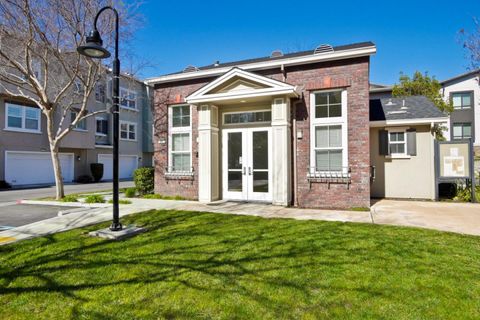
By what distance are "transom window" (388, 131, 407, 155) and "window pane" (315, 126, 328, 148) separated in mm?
3415

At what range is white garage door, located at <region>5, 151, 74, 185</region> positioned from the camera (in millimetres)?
19469

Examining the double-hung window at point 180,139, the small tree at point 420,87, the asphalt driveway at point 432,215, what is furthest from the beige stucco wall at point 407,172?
the small tree at point 420,87

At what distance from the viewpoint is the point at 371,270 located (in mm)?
4031

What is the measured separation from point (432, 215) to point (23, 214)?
1168 cm

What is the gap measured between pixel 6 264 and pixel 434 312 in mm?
5715

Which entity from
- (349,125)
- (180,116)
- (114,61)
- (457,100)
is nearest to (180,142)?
(180,116)

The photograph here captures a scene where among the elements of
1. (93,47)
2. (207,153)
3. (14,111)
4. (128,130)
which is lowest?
(207,153)

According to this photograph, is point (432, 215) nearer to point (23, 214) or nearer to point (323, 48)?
point (323, 48)

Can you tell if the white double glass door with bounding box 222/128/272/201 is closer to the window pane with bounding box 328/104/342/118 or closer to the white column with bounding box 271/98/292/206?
the white column with bounding box 271/98/292/206

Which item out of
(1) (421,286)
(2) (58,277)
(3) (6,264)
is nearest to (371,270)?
(1) (421,286)

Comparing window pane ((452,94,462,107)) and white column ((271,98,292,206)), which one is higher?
window pane ((452,94,462,107))

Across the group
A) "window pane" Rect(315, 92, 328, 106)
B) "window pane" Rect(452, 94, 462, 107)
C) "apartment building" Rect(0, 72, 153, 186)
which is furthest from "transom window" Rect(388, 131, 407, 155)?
"window pane" Rect(452, 94, 462, 107)

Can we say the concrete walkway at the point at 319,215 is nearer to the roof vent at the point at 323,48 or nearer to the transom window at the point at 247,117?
the transom window at the point at 247,117

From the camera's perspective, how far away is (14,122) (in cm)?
1967
